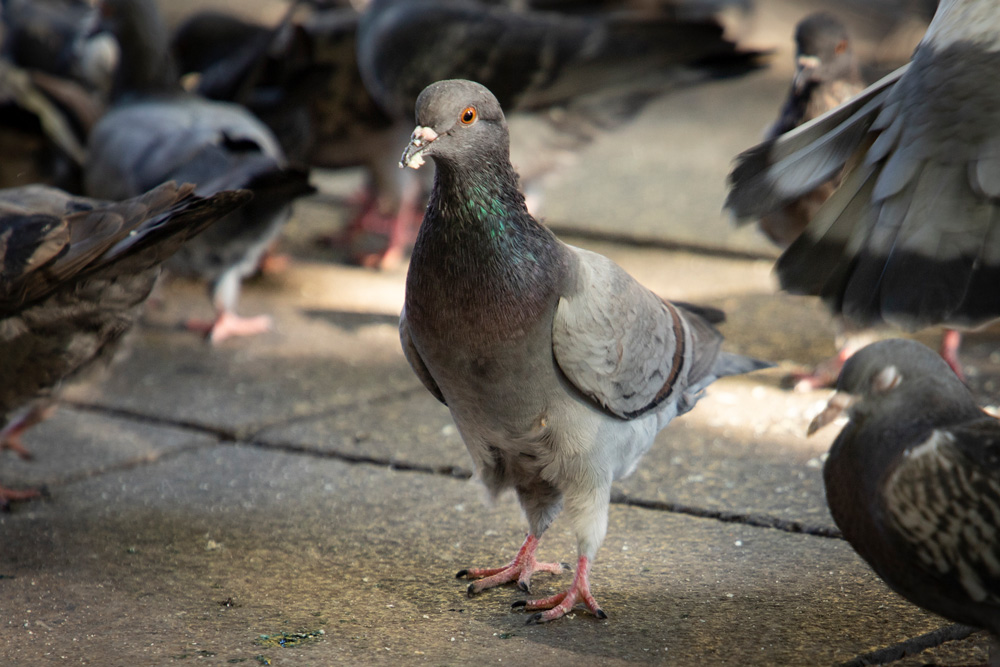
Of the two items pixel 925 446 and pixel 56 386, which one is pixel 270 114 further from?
pixel 925 446

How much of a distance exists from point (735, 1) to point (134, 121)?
5425mm

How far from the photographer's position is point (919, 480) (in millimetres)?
2092

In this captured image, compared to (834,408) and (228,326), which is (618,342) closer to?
(834,408)

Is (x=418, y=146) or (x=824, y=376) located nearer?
(x=418, y=146)

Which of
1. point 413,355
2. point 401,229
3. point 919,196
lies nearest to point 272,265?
point 401,229

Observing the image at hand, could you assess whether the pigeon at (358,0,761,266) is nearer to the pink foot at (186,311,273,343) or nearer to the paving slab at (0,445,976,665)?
the pink foot at (186,311,273,343)

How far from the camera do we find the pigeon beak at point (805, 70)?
446 cm

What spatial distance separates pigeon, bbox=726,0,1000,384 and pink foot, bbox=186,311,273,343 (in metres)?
3.13

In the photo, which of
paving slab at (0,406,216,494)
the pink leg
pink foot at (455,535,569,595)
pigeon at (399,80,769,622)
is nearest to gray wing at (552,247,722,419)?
pigeon at (399,80,769,622)

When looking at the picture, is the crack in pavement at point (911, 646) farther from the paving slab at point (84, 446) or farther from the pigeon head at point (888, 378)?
the paving slab at point (84, 446)

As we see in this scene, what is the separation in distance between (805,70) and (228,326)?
9.83 ft

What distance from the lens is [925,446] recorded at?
2.12m

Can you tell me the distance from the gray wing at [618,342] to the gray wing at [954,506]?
79cm

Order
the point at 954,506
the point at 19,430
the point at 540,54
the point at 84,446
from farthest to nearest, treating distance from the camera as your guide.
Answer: the point at 540,54 → the point at 84,446 → the point at 19,430 → the point at 954,506
